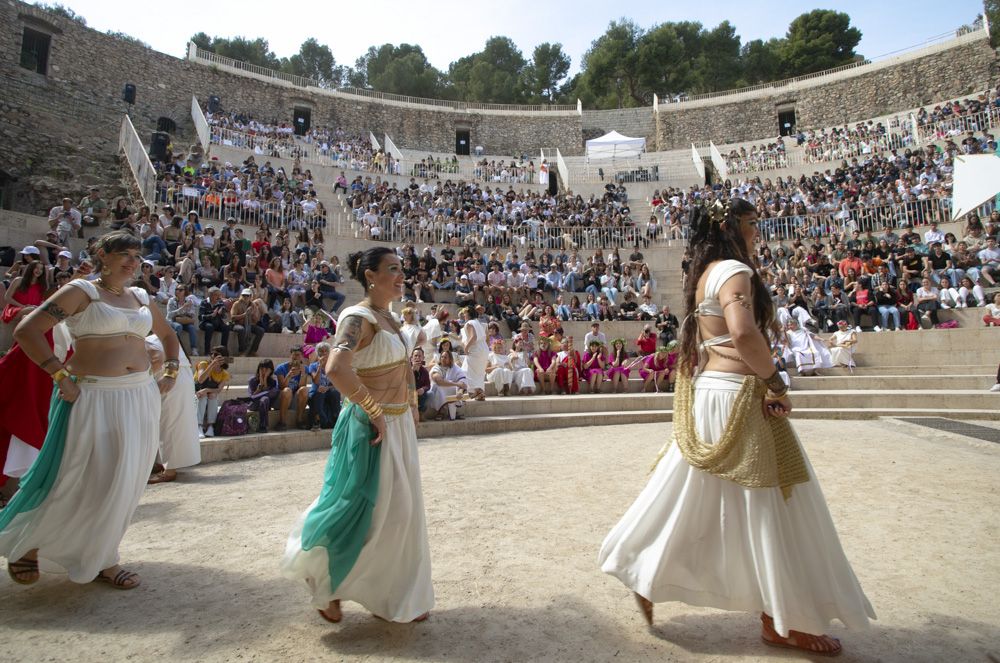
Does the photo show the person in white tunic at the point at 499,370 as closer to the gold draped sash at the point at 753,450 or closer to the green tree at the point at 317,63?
the gold draped sash at the point at 753,450

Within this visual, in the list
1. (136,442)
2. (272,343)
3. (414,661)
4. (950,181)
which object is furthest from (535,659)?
(950,181)

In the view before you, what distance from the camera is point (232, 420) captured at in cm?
625

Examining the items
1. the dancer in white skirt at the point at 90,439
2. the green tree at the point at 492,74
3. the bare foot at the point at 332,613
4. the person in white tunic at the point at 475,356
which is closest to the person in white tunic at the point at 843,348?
the person in white tunic at the point at 475,356

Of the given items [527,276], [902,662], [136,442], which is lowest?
[902,662]

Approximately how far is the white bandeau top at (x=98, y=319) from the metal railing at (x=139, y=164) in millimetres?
12853

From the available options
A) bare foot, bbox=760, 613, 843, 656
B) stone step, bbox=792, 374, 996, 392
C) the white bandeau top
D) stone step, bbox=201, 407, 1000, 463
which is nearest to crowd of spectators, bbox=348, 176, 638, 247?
stone step, bbox=792, 374, 996, 392

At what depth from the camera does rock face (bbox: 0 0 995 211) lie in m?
19.1

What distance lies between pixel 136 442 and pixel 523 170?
82.5 feet

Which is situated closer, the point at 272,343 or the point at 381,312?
the point at 381,312

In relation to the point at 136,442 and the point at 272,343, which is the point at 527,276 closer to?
the point at 272,343

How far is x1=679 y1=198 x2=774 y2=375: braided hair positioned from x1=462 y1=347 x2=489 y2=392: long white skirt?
6668mm

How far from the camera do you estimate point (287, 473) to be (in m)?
5.05

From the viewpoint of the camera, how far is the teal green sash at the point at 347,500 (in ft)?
6.98

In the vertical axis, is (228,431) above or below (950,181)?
below
